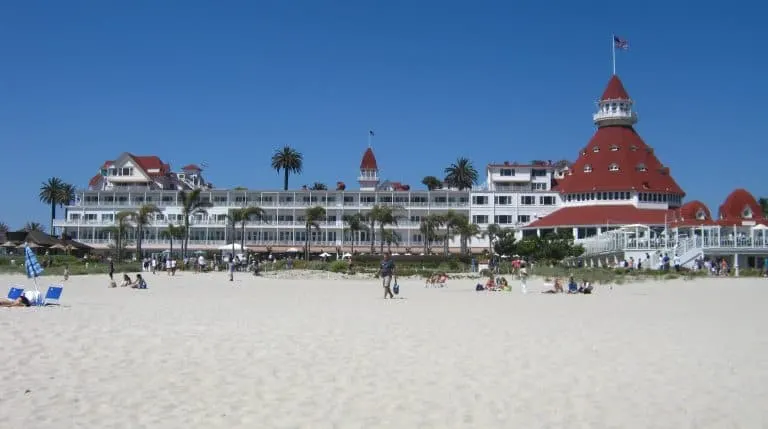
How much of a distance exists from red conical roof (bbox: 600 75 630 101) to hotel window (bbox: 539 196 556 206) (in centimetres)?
1312

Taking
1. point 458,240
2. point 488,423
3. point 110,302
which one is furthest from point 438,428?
point 458,240

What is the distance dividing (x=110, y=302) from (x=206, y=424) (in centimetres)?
1666

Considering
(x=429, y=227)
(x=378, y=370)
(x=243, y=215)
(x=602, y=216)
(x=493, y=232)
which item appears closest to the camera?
Result: (x=378, y=370)

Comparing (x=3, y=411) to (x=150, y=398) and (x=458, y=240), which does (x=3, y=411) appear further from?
(x=458, y=240)

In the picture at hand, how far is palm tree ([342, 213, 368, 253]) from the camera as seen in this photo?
9138cm

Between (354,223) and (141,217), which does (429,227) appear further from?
(141,217)

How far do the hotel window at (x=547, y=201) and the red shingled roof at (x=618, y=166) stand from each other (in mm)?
5169

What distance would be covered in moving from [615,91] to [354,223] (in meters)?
33.2

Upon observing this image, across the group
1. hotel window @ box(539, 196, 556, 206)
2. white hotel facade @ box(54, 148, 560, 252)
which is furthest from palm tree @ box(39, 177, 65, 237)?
hotel window @ box(539, 196, 556, 206)

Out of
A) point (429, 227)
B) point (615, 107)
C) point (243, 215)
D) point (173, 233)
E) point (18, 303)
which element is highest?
point (615, 107)

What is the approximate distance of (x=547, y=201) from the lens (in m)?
97.4

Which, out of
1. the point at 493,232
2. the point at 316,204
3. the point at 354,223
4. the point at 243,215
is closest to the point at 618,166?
the point at 493,232

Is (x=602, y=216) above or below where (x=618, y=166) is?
below

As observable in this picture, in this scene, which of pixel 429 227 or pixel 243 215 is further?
pixel 243 215
